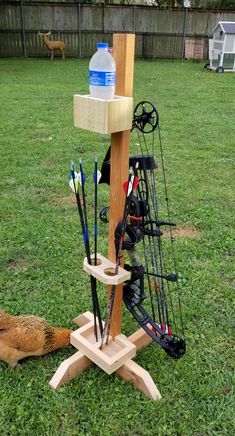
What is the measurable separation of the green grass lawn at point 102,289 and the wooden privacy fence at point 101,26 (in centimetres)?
1052

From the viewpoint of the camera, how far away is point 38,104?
761 centimetres

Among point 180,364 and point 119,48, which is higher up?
point 119,48

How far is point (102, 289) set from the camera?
2600 millimetres

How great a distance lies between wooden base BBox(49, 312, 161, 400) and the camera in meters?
1.88

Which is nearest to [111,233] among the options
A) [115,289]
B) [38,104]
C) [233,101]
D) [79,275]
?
[115,289]

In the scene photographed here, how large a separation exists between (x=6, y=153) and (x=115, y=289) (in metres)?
3.45

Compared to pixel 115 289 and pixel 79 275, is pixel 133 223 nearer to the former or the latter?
pixel 115 289

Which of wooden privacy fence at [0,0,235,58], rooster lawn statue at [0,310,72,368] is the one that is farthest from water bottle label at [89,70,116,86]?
wooden privacy fence at [0,0,235,58]

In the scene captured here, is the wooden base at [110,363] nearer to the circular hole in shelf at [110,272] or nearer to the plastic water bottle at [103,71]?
the circular hole in shelf at [110,272]

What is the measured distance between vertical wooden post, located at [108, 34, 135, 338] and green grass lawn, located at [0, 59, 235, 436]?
0.43 metres

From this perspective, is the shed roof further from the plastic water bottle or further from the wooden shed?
the plastic water bottle

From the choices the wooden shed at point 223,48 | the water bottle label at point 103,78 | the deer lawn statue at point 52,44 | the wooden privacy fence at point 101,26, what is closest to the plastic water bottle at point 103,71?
the water bottle label at point 103,78

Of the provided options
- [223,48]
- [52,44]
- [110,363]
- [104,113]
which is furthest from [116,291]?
[52,44]

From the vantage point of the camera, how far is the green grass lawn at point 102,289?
1805 millimetres
